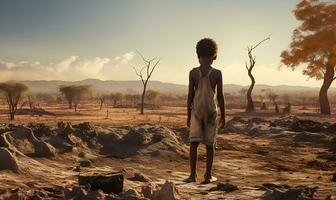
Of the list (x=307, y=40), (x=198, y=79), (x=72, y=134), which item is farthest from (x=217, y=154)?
(x=307, y=40)

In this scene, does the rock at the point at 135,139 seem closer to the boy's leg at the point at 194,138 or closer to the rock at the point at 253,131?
the boy's leg at the point at 194,138

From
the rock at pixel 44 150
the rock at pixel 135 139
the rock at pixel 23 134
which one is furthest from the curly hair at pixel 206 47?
the rock at pixel 135 139

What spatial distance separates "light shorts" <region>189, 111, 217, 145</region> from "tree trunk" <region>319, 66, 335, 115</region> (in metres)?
29.0

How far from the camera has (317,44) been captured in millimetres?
32469

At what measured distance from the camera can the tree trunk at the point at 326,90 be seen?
3319 cm

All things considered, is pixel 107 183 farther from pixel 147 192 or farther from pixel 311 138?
pixel 311 138

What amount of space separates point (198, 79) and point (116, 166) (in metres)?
2.44

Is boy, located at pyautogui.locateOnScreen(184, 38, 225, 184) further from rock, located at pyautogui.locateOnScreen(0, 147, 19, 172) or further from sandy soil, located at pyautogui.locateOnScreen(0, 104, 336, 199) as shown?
rock, located at pyautogui.locateOnScreen(0, 147, 19, 172)

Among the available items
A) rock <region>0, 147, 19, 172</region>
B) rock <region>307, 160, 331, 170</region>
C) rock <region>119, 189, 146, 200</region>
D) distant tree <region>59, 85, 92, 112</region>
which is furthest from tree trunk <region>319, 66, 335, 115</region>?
rock <region>119, 189, 146, 200</region>

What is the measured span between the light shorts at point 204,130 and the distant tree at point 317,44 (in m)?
28.5

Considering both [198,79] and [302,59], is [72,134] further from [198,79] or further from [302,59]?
[302,59]

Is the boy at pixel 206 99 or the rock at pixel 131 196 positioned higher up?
the boy at pixel 206 99

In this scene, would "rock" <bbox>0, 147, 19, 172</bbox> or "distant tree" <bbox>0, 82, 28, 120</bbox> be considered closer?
"rock" <bbox>0, 147, 19, 172</bbox>

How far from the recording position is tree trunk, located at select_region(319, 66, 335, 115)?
3319 cm
